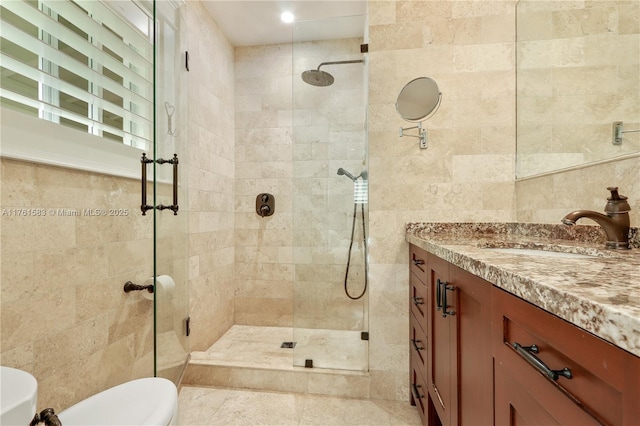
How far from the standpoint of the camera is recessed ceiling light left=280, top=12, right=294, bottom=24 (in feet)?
7.97

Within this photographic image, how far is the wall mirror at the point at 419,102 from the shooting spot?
5.93 feet

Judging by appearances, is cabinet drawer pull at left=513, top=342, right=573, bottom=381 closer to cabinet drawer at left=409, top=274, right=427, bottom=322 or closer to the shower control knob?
cabinet drawer at left=409, top=274, right=427, bottom=322

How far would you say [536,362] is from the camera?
0.53 metres

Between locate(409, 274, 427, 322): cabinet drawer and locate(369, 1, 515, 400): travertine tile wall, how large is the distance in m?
0.09

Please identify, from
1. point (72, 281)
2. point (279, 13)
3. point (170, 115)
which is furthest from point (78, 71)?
point (279, 13)

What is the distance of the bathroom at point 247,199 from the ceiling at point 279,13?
0.48ft

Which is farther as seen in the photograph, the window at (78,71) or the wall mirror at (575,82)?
the wall mirror at (575,82)

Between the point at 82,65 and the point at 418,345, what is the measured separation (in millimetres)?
2166

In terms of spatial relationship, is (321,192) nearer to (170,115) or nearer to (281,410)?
(170,115)

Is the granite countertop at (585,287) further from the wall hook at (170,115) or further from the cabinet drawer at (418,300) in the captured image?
the wall hook at (170,115)

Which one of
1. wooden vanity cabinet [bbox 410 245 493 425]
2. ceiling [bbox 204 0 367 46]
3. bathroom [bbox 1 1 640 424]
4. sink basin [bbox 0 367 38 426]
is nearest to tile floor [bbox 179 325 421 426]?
bathroom [bbox 1 1 640 424]

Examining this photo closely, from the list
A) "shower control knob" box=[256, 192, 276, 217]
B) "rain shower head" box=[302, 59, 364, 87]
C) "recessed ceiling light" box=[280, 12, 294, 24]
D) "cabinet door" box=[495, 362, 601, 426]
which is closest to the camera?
"cabinet door" box=[495, 362, 601, 426]

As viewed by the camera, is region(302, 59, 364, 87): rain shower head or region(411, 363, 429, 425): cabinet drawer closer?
region(411, 363, 429, 425): cabinet drawer

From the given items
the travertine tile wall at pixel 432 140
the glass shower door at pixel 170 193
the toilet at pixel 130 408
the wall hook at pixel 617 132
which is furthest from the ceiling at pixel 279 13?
the toilet at pixel 130 408
